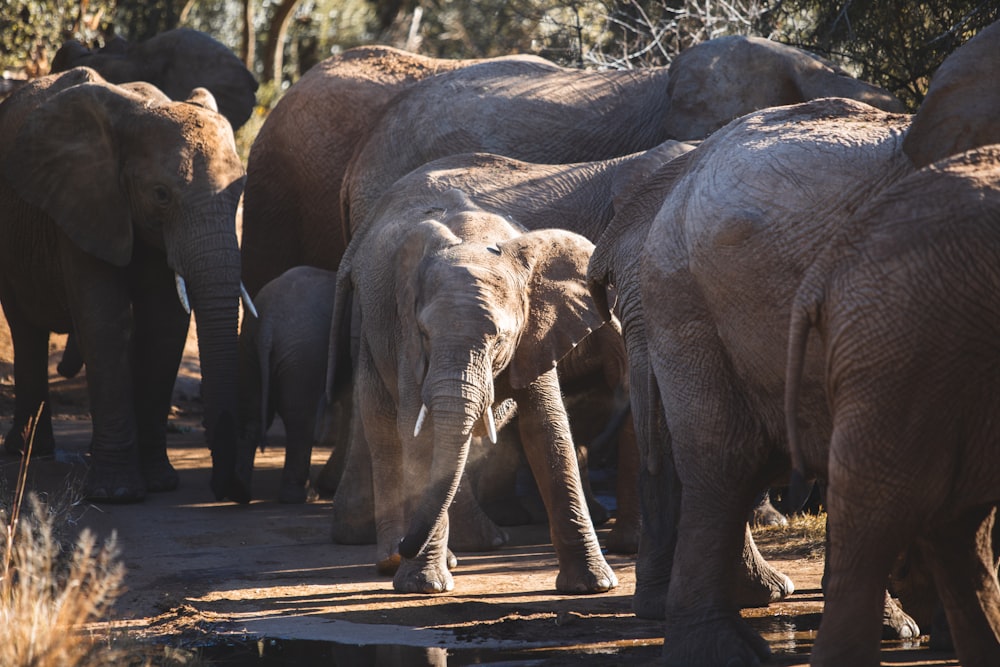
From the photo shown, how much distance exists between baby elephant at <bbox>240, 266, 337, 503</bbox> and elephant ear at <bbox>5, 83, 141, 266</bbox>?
2.67 feet

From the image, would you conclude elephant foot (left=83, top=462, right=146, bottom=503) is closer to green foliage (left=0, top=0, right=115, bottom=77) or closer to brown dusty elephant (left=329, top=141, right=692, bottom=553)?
brown dusty elephant (left=329, top=141, right=692, bottom=553)

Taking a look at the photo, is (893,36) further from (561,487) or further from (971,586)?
(971,586)

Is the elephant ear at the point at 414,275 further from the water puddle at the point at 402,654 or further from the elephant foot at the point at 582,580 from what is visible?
the water puddle at the point at 402,654

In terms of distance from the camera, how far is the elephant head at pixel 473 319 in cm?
534

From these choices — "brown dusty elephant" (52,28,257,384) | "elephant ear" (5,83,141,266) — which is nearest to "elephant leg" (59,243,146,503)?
"elephant ear" (5,83,141,266)

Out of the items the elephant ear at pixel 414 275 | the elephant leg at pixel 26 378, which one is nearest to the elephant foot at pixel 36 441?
the elephant leg at pixel 26 378

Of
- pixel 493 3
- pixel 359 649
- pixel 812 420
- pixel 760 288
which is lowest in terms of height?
pixel 359 649

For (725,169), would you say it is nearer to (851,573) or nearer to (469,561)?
(851,573)

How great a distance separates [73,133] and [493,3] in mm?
9837

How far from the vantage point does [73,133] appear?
8258mm

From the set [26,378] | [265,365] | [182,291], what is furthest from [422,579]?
[26,378]

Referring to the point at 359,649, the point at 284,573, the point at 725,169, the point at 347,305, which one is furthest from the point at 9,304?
the point at 725,169

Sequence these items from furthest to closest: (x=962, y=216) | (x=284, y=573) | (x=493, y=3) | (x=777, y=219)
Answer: (x=493, y=3) → (x=284, y=573) → (x=777, y=219) → (x=962, y=216)

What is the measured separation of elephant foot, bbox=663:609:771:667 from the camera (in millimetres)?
4488
